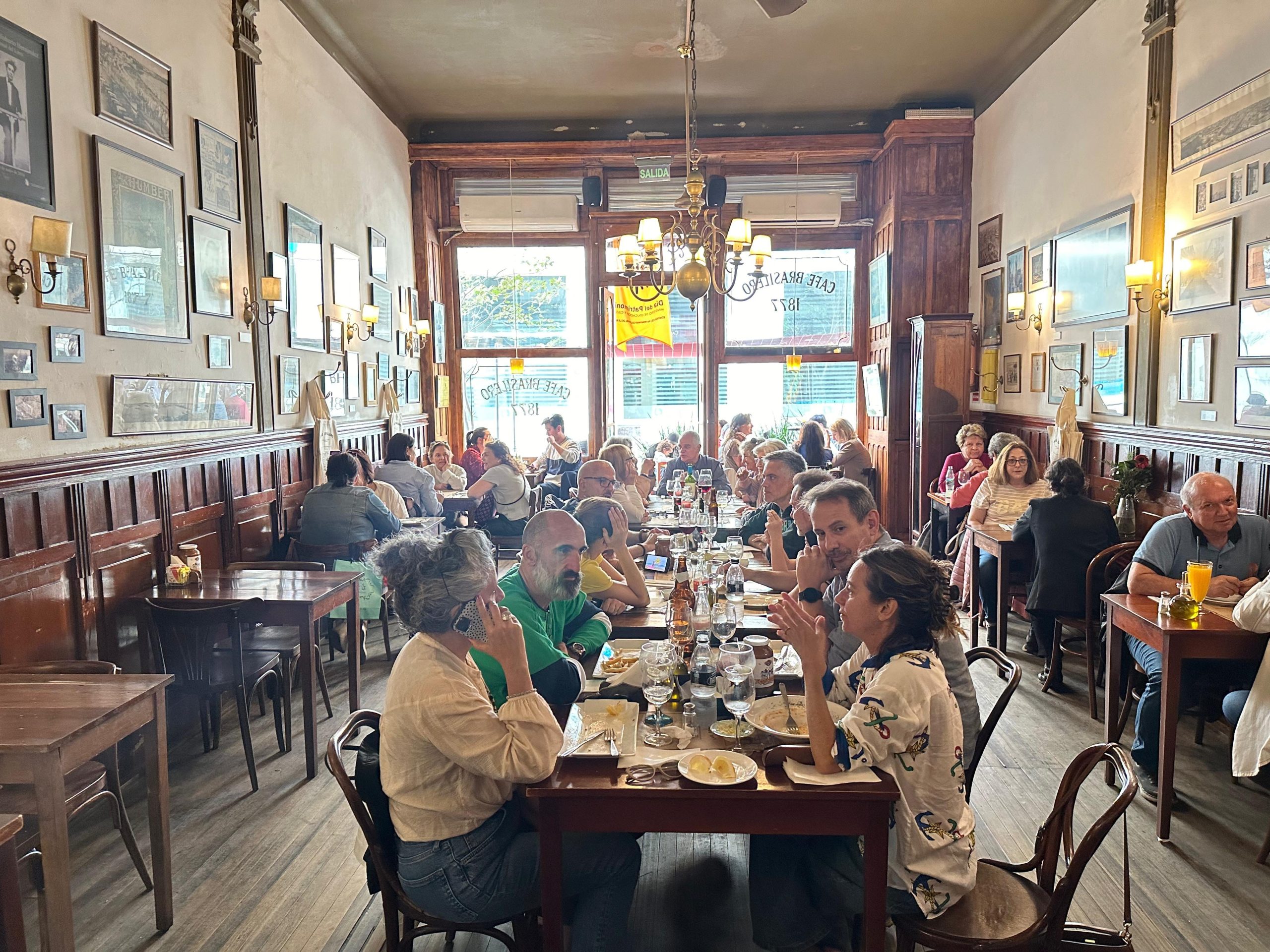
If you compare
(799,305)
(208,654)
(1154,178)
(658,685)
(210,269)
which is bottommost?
(208,654)

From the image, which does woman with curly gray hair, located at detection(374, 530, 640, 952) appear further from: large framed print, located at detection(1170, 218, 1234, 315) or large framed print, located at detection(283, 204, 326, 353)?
large framed print, located at detection(1170, 218, 1234, 315)

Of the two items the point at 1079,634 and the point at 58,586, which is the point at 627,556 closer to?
the point at 58,586

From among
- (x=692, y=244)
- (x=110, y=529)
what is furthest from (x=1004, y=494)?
(x=110, y=529)

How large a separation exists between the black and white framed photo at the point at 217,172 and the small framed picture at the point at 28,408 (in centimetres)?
186

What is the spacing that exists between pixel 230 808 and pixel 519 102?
25.9ft

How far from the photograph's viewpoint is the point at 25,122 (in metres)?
3.66

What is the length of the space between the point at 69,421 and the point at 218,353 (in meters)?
1.43

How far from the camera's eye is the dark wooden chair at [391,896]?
2.09 m

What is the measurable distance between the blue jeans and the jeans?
38 cm

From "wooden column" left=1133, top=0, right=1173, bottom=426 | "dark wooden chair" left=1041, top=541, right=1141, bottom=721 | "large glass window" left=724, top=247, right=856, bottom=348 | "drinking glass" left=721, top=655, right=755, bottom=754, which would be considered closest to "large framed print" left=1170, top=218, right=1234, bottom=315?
"wooden column" left=1133, top=0, right=1173, bottom=426

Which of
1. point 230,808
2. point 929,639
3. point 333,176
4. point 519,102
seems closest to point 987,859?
point 929,639

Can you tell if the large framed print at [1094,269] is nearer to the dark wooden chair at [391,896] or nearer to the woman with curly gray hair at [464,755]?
the woman with curly gray hair at [464,755]

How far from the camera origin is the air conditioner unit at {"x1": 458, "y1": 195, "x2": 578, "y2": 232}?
33.2 ft

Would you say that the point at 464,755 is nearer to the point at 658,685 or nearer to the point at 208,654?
the point at 658,685
